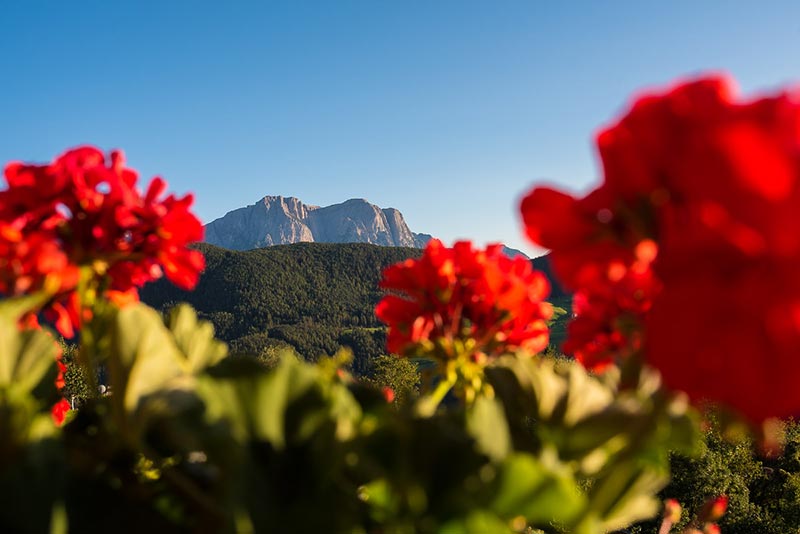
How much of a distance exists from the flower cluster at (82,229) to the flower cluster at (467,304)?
1.48 ft

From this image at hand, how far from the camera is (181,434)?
540 millimetres

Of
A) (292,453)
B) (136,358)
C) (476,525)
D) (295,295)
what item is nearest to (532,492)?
(476,525)

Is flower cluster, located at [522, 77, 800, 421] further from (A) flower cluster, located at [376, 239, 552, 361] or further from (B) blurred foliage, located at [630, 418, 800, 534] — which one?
(B) blurred foliage, located at [630, 418, 800, 534]

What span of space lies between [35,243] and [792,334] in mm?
930

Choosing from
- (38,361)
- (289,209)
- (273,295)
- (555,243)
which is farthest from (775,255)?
(289,209)

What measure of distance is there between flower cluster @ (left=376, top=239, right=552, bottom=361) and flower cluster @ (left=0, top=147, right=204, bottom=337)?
45 cm

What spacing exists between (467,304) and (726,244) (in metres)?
0.71

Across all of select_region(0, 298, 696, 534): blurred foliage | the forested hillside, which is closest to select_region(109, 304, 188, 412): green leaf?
select_region(0, 298, 696, 534): blurred foliage

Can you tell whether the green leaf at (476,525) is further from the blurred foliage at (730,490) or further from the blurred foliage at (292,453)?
the blurred foliage at (730,490)

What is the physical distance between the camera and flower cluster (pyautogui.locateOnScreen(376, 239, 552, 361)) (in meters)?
1.07

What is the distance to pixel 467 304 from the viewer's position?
3.73 ft

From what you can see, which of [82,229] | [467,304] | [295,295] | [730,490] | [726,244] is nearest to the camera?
[726,244]

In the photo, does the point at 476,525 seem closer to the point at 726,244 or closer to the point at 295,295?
the point at 726,244

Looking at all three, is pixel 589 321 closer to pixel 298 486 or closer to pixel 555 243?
pixel 555 243
